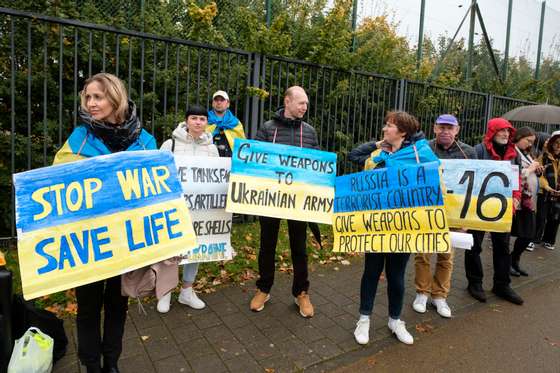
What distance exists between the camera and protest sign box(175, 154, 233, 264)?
149 inches

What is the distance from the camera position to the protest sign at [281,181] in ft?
12.0

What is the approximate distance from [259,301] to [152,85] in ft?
12.0

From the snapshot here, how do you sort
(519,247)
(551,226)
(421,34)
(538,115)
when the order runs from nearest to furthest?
(519,247)
(551,226)
(538,115)
(421,34)

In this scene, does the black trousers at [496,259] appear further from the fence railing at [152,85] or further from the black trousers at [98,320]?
the black trousers at [98,320]

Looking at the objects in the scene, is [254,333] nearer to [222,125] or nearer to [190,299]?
[190,299]

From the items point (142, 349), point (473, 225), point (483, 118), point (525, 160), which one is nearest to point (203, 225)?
point (142, 349)

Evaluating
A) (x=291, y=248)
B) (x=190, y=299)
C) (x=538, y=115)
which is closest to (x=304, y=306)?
(x=291, y=248)

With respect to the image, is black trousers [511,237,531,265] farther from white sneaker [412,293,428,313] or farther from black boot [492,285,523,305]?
white sneaker [412,293,428,313]

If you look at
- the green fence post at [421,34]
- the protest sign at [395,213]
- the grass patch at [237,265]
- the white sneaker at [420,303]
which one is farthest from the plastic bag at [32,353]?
the green fence post at [421,34]

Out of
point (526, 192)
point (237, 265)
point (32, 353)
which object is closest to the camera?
point (32, 353)

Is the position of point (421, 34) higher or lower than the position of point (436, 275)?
higher

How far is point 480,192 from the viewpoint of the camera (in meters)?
3.76

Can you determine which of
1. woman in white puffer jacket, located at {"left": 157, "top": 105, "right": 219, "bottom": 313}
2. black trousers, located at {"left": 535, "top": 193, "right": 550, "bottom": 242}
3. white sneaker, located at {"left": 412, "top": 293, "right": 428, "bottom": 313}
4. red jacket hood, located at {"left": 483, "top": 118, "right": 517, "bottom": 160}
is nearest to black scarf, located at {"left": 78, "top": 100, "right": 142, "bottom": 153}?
woman in white puffer jacket, located at {"left": 157, "top": 105, "right": 219, "bottom": 313}

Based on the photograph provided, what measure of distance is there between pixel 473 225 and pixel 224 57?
14.3ft
